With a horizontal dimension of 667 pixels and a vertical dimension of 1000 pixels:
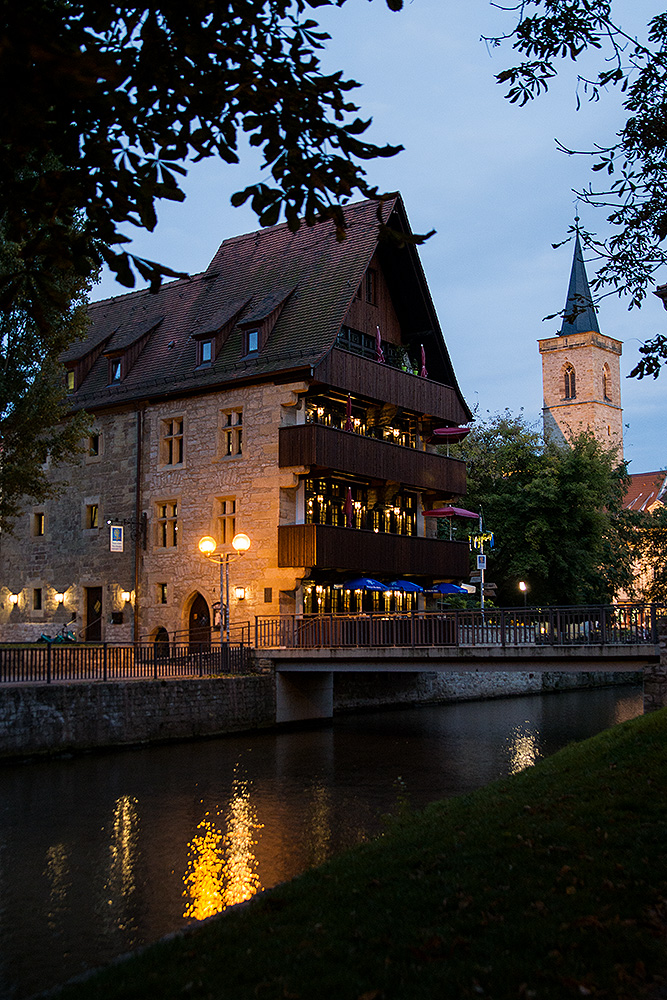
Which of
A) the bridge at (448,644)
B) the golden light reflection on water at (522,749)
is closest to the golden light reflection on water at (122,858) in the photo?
the golden light reflection on water at (522,749)

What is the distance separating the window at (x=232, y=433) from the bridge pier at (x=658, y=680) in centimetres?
1734

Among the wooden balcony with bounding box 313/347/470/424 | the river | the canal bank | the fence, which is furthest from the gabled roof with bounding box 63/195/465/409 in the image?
the river

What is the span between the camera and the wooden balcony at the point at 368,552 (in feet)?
109

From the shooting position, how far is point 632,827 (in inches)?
357

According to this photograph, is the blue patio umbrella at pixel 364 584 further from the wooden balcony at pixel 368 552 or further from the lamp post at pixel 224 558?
the lamp post at pixel 224 558

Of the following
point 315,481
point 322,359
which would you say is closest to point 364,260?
point 322,359

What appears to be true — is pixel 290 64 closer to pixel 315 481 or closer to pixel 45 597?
pixel 315 481

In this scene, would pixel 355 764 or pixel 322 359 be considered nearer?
pixel 355 764

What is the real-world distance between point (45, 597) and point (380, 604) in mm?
13653

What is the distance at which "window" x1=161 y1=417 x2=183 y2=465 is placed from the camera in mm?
38344

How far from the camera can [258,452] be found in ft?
115

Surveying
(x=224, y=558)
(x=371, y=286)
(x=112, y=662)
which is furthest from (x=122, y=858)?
(x=371, y=286)

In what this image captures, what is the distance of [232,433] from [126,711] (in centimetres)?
1370

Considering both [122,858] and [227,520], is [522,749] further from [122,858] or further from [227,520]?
[227,520]
